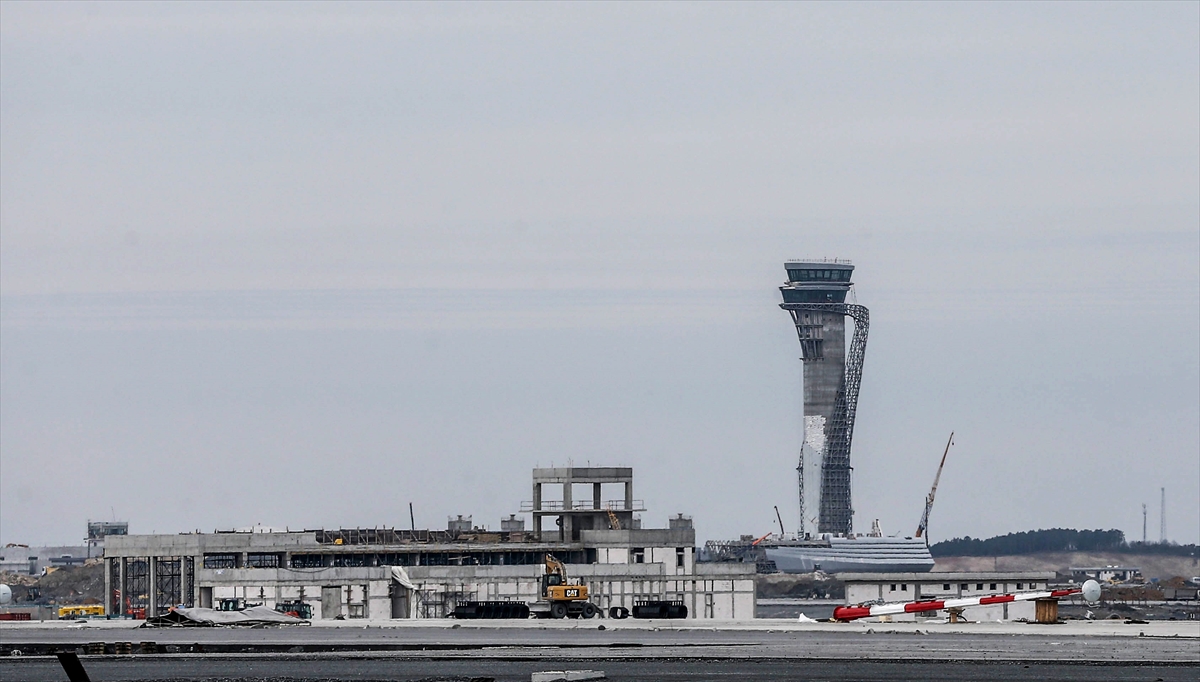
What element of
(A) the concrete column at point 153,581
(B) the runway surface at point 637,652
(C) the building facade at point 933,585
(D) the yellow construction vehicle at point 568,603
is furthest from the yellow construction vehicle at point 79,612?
(C) the building facade at point 933,585

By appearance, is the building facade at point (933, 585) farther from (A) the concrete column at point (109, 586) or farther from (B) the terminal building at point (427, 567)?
(A) the concrete column at point (109, 586)

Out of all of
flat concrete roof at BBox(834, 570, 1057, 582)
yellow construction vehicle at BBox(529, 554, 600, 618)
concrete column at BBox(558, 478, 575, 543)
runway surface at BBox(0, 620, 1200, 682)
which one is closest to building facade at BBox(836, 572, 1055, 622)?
flat concrete roof at BBox(834, 570, 1057, 582)

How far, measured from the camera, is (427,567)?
174 meters

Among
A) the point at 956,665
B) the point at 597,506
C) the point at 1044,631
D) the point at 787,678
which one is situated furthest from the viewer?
the point at 597,506

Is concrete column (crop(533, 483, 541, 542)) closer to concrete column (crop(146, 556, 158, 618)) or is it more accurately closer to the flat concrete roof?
the flat concrete roof

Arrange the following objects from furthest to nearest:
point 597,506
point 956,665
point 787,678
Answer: point 597,506 < point 956,665 < point 787,678

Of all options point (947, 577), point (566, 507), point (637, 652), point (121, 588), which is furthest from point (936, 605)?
point (121, 588)

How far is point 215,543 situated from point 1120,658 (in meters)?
105

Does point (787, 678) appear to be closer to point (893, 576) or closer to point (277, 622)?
point (277, 622)

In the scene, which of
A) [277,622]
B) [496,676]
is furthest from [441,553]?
[496,676]

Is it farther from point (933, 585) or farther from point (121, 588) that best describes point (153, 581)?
point (933, 585)

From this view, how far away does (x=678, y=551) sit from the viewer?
594 feet

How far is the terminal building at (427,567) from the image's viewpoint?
168 m

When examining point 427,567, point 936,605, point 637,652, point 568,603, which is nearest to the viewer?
point 637,652
